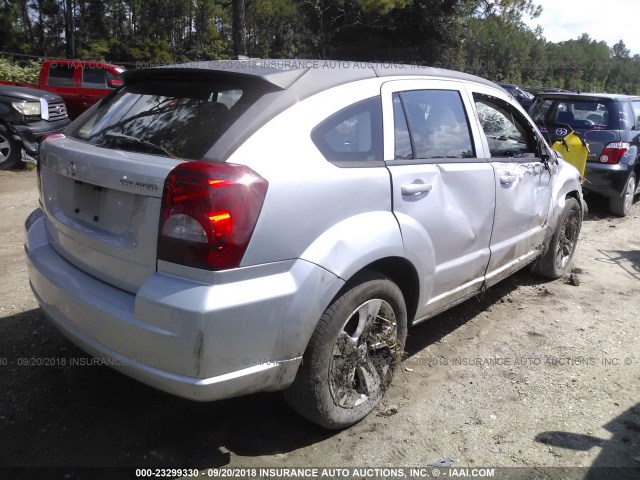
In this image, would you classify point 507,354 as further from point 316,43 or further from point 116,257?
point 316,43

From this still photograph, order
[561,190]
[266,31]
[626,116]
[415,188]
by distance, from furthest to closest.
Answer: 1. [266,31]
2. [626,116]
3. [561,190]
4. [415,188]

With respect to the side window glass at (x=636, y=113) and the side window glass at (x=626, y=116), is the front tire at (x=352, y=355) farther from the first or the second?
the side window glass at (x=636, y=113)

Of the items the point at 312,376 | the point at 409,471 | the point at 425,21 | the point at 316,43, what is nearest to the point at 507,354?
the point at 409,471

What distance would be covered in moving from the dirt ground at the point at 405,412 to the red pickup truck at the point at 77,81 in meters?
9.84

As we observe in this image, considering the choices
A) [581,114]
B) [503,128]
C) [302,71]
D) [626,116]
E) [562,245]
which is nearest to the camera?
[302,71]

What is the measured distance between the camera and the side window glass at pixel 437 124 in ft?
10.3

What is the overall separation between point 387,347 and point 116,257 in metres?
1.47

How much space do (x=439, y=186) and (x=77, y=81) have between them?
12141 mm

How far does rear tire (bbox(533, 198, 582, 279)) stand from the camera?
195 inches

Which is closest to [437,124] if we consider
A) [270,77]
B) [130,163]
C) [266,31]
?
[270,77]

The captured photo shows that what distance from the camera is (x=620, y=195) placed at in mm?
7785

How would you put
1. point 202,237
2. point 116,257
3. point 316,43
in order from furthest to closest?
point 316,43, point 116,257, point 202,237

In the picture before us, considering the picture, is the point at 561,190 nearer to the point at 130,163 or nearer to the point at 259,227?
the point at 259,227

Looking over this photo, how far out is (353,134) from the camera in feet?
9.07
